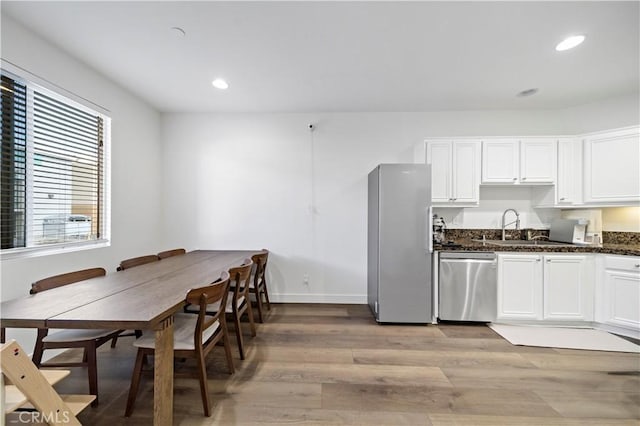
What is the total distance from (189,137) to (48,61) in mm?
1599

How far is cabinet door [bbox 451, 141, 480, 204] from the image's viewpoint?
3.19 metres

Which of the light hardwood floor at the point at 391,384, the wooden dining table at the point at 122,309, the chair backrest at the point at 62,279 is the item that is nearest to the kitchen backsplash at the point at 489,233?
the light hardwood floor at the point at 391,384

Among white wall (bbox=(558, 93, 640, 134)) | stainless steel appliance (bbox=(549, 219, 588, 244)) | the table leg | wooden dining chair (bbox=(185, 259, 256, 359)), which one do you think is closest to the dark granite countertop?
stainless steel appliance (bbox=(549, 219, 588, 244))

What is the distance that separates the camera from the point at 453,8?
1763mm

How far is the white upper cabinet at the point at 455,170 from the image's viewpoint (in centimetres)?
319

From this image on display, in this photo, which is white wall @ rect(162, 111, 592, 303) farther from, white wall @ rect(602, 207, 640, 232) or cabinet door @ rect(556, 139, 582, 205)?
white wall @ rect(602, 207, 640, 232)

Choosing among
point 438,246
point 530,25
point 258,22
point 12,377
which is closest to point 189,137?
point 258,22

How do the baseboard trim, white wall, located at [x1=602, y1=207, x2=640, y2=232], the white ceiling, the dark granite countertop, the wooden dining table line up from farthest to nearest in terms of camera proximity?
the baseboard trim, white wall, located at [x1=602, y1=207, x2=640, y2=232], the dark granite countertop, the white ceiling, the wooden dining table

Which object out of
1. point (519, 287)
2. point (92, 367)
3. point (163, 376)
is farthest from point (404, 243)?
point (92, 367)

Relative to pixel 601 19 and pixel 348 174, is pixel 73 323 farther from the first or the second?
pixel 601 19

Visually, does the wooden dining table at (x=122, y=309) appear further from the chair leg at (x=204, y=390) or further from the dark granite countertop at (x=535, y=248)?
the dark granite countertop at (x=535, y=248)

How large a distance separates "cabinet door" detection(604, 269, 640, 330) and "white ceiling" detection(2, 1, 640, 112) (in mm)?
2056

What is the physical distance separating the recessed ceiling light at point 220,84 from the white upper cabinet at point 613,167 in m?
4.24

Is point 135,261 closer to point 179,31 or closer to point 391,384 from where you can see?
point 179,31
